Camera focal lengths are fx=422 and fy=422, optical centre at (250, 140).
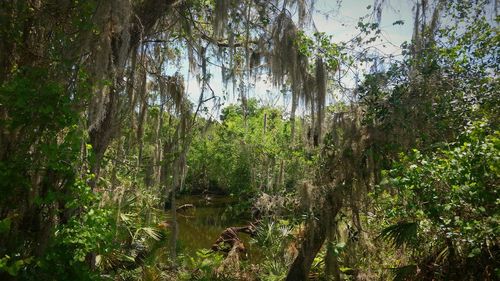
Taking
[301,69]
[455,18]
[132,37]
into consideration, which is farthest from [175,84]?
[455,18]

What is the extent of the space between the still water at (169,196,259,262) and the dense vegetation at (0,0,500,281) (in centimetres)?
494

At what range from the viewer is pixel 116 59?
5676 millimetres

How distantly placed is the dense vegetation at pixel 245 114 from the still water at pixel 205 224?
16.2 ft

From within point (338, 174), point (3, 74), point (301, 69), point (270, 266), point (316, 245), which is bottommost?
point (270, 266)

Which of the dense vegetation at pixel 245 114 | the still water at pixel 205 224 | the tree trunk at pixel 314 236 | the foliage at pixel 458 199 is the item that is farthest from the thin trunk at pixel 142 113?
the still water at pixel 205 224

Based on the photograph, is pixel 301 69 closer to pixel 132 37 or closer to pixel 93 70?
pixel 132 37

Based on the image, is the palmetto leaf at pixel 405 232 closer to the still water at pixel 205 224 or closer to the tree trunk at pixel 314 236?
the tree trunk at pixel 314 236

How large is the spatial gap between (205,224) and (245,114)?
13085mm

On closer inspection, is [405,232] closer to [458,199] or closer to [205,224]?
[458,199]

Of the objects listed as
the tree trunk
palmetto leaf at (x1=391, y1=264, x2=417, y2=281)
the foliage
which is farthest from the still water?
the foliage

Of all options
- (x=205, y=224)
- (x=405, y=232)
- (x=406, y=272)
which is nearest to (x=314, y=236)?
(x=406, y=272)

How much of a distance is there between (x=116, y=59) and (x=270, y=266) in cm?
533

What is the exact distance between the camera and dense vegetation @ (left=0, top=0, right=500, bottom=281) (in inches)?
188

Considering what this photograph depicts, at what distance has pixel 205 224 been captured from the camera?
19406 mm
